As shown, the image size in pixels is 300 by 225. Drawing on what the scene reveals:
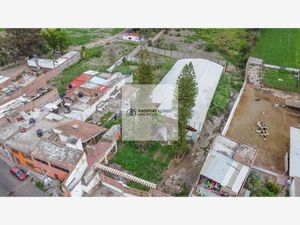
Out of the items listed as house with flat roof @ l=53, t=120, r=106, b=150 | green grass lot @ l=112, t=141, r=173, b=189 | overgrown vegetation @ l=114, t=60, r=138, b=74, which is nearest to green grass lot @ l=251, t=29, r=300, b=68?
overgrown vegetation @ l=114, t=60, r=138, b=74

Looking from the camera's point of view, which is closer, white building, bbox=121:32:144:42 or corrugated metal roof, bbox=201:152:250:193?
corrugated metal roof, bbox=201:152:250:193

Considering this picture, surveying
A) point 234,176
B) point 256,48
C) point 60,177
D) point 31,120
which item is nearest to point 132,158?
point 60,177

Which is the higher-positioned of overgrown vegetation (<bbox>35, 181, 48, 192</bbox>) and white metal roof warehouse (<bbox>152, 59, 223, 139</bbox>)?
white metal roof warehouse (<bbox>152, 59, 223, 139</bbox>)

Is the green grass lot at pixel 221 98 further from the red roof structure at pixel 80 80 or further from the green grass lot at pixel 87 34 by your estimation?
the green grass lot at pixel 87 34

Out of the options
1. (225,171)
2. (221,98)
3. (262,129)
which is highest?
(221,98)

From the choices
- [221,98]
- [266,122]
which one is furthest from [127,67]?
[266,122]

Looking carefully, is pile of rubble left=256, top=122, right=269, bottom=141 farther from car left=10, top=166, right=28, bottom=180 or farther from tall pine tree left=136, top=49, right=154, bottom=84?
car left=10, top=166, right=28, bottom=180

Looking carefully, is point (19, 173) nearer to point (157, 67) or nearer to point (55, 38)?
point (157, 67)

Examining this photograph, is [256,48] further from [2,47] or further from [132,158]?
[2,47]
